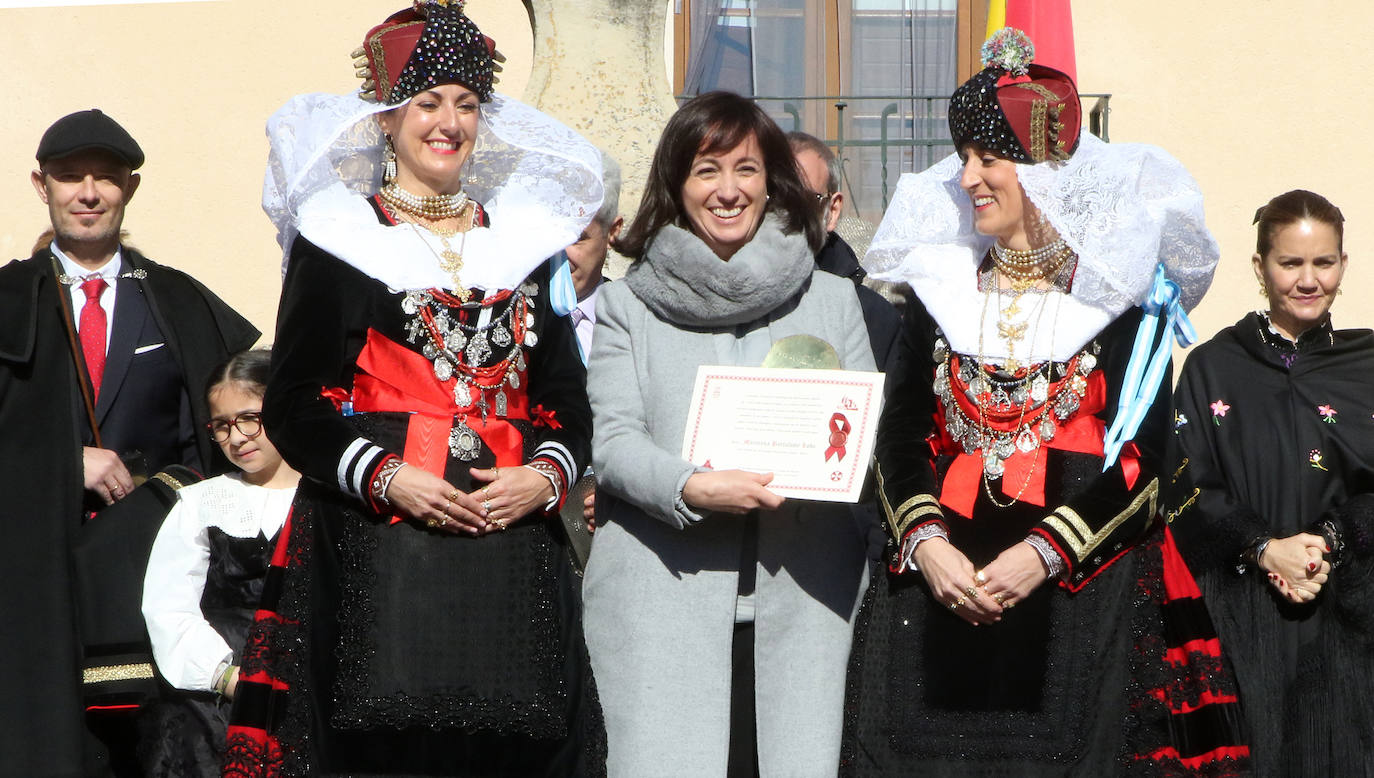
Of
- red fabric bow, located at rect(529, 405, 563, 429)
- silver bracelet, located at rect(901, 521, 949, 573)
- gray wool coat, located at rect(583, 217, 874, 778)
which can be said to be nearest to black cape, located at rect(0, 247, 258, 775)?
red fabric bow, located at rect(529, 405, 563, 429)

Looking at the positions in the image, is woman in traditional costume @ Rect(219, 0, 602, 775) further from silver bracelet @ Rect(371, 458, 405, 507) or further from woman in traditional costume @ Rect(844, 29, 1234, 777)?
woman in traditional costume @ Rect(844, 29, 1234, 777)

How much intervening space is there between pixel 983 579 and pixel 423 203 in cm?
148

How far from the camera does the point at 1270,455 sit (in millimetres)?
4617

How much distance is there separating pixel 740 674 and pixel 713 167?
116cm

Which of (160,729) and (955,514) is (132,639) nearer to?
(160,729)

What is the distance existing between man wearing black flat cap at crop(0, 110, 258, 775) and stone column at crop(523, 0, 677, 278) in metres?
1.33

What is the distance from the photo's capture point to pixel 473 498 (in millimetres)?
3375

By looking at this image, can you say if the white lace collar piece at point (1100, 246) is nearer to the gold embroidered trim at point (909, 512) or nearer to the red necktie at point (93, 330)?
the gold embroidered trim at point (909, 512)

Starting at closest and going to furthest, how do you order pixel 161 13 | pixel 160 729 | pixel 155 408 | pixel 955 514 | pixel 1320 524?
1. pixel 955 514
2. pixel 160 729
3. pixel 1320 524
4. pixel 155 408
5. pixel 161 13

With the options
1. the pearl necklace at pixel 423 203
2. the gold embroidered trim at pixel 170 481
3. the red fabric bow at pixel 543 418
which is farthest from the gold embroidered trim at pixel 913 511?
the gold embroidered trim at pixel 170 481

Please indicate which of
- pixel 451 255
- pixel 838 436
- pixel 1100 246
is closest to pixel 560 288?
pixel 451 255

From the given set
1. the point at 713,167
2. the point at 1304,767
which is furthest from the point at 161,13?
the point at 1304,767

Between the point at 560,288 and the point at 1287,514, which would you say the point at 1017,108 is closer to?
the point at 560,288

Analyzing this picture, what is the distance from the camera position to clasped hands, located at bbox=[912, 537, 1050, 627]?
343 cm
